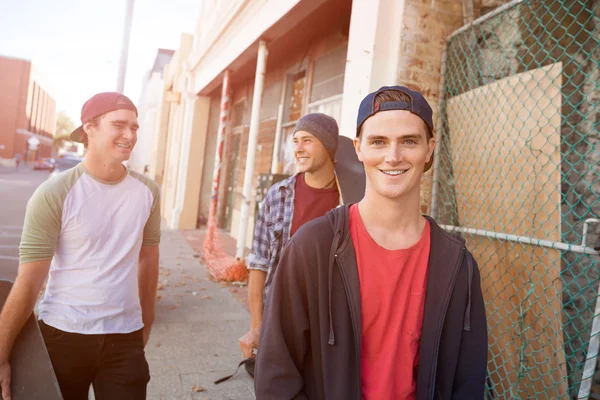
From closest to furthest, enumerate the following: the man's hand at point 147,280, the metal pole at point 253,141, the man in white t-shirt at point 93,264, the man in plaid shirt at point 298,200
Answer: the man in white t-shirt at point 93,264 → the man's hand at point 147,280 → the man in plaid shirt at point 298,200 → the metal pole at point 253,141

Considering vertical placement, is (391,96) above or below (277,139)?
below

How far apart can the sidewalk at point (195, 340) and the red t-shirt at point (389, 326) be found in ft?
7.53

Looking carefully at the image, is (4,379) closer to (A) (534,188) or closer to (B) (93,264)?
(B) (93,264)

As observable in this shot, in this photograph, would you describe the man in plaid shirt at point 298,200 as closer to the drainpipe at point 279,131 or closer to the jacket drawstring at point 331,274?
the jacket drawstring at point 331,274

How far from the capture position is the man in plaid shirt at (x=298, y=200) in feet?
9.13

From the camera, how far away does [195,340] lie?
4488mm

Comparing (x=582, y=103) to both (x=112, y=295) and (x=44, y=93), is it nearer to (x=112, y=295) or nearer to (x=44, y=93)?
(x=112, y=295)

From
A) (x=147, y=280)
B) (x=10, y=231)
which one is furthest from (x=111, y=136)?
(x=10, y=231)

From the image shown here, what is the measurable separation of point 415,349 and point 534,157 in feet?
6.95

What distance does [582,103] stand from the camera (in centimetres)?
305

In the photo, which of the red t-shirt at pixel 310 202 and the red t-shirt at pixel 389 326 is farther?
the red t-shirt at pixel 310 202

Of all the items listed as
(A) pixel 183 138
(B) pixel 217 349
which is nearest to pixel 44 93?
(A) pixel 183 138

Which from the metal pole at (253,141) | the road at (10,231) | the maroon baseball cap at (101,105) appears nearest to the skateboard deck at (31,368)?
the maroon baseball cap at (101,105)

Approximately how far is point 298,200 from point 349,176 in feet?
1.40
